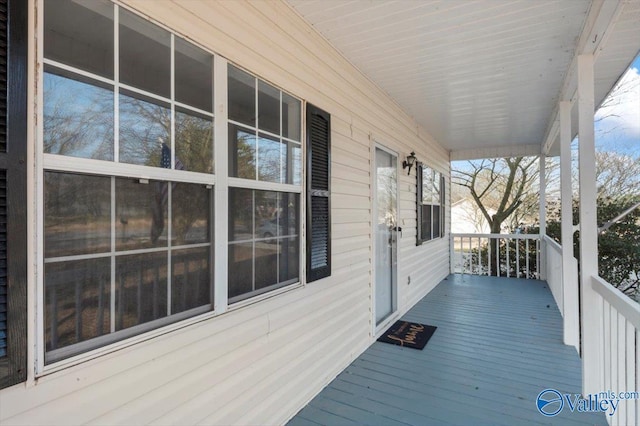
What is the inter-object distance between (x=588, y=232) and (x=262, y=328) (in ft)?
8.15

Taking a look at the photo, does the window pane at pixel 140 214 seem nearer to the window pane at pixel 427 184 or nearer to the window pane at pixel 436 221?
the window pane at pixel 427 184

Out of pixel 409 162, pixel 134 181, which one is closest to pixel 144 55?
pixel 134 181

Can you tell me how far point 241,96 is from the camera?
6.38ft

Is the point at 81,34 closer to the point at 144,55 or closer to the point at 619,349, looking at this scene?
the point at 144,55

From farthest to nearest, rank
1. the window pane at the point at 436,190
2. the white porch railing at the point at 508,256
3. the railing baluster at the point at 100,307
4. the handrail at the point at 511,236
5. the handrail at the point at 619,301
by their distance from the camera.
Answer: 1. the white porch railing at the point at 508,256
2. the handrail at the point at 511,236
3. the window pane at the point at 436,190
4. the handrail at the point at 619,301
5. the railing baluster at the point at 100,307

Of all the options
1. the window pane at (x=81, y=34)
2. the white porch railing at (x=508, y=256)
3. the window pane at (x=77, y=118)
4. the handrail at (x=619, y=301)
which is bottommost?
the white porch railing at (x=508, y=256)

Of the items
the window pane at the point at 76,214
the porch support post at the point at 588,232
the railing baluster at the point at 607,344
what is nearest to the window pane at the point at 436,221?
the porch support post at the point at 588,232

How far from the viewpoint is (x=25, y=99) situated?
1.03 m

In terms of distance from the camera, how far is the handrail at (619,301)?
1.70 meters

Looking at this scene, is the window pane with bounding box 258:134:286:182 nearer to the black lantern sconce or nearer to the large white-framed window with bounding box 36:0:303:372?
the large white-framed window with bounding box 36:0:303:372

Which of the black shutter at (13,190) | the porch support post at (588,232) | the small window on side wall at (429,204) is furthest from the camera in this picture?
the small window on side wall at (429,204)

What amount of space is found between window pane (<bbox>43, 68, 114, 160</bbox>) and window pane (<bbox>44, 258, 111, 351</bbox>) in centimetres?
41

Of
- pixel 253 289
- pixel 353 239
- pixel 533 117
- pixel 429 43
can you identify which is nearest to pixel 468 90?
pixel 429 43

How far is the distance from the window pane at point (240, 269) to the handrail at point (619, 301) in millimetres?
2059
